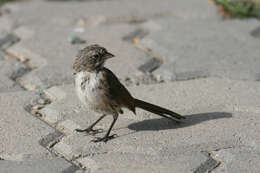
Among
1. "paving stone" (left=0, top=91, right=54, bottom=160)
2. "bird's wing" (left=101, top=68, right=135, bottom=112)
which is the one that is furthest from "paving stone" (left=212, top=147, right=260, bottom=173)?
"paving stone" (left=0, top=91, right=54, bottom=160)

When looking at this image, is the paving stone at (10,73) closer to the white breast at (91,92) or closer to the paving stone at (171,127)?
the paving stone at (171,127)

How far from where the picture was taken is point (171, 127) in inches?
176

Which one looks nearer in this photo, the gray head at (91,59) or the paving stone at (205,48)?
the gray head at (91,59)

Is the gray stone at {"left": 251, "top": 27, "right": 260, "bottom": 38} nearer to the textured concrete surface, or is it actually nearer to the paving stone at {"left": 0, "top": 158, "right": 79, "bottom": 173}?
the textured concrete surface

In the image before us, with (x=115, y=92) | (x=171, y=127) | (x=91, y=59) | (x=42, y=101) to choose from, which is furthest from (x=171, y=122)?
(x=42, y=101)

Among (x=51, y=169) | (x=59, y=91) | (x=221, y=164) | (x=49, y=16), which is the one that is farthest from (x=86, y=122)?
(x=49, y=16)

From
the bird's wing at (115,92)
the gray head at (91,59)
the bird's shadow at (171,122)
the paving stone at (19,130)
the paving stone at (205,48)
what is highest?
the gray head at (91,59)

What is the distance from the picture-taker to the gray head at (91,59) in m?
4.29

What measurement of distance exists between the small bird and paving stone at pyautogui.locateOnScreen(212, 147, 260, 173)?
0.88m

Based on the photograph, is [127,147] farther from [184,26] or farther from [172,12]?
[172,12]

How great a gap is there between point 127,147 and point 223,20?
10.5ft

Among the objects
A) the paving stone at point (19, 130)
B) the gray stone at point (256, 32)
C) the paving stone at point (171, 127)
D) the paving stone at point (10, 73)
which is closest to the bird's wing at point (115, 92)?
the paving stone at point (171, 127)

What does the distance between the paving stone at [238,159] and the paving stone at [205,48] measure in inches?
55.2

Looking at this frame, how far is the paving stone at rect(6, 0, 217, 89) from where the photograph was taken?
5445mm
